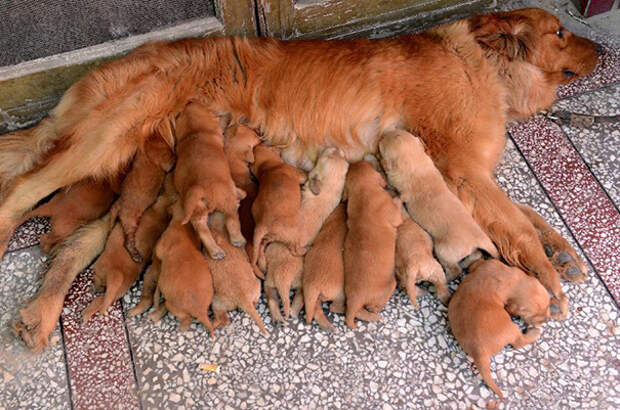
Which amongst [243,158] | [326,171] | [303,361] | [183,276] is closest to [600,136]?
[326,171]

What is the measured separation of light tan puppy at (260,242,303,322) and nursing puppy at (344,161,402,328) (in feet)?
0.75

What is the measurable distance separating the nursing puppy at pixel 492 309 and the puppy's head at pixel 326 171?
74 cm

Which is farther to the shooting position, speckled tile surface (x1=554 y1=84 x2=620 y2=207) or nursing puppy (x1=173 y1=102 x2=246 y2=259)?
speckled tile surface (x1=554 y1=84 x2=620 y2=207)

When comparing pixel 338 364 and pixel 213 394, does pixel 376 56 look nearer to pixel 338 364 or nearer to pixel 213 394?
pixel 338 364

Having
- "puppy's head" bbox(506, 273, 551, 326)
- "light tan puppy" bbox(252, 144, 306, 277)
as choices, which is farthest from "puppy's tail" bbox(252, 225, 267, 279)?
"puppy's head" bbox(506, 273, 551, 326)

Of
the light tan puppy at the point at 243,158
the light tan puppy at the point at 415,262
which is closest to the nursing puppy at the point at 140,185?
the light tan puppy at the point at 243,158

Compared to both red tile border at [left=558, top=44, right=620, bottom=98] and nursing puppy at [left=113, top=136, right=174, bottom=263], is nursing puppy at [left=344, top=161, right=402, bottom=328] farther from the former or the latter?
red tile border at [left=558, top=44, right=620, bottom=98]

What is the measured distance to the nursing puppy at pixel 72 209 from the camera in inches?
113

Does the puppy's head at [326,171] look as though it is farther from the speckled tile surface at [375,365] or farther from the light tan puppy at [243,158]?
the speckled tile surface at [375,365]

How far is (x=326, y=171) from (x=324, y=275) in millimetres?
535

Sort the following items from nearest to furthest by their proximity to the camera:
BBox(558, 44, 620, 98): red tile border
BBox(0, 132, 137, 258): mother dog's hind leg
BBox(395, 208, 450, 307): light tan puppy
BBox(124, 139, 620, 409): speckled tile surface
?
1. BBox(124, 139, 620, 409): speckled tile surface
2. BBox(395, 208, 450, 307): light tan puppy
3. BBox(0, 132, 137, 258): mother dog's hind leg
4. BBox(558, 44, 620, 98): red tile border

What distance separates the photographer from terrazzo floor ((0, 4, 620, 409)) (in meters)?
2.48

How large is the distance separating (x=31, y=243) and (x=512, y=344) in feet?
7.61

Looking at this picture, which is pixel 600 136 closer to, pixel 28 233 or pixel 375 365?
pixel 375 365
